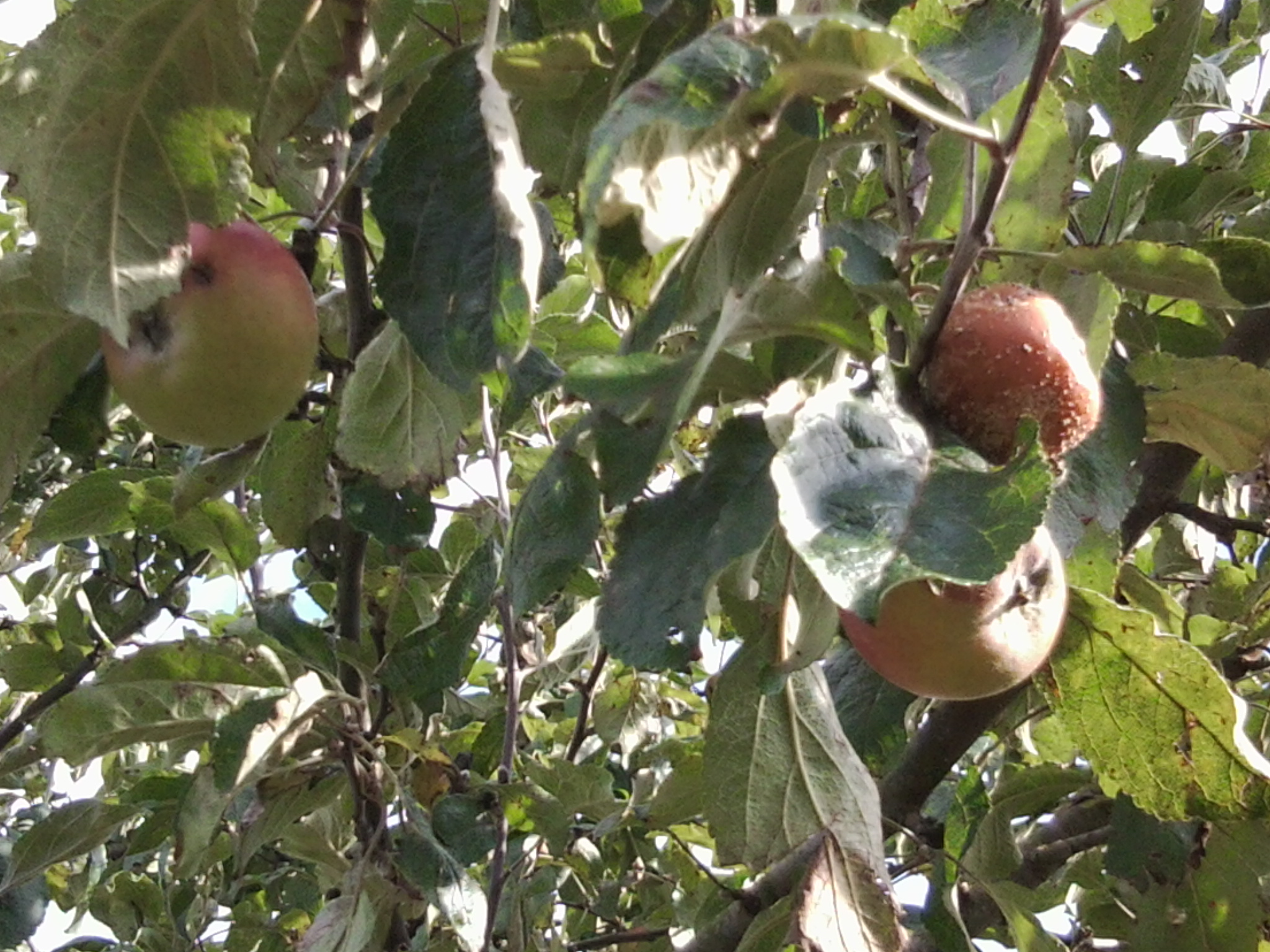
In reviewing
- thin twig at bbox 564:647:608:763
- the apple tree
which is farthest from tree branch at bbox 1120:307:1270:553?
thin twig at bbox 564:647:608:763

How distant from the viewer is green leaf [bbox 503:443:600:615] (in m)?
0.79

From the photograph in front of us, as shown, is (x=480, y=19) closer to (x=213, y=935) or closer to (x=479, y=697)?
(x=479, y=697)

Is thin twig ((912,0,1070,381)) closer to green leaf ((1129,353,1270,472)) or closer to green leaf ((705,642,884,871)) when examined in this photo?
green leaf ((1129,353,1270,472))

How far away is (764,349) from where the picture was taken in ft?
2.66

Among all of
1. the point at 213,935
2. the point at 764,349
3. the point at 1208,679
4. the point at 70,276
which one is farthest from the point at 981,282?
the point at 213,935

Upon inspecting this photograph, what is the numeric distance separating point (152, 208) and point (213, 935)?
1969mm

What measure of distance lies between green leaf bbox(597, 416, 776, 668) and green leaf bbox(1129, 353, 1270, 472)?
35cm

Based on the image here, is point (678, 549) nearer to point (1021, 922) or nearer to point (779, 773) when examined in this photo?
point (779, 773)

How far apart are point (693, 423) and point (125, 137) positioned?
42.9 inches

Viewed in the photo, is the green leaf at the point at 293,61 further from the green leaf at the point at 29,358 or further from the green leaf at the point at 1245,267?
the green leaf at the point at 1245,267

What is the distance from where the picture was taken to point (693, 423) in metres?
1.78

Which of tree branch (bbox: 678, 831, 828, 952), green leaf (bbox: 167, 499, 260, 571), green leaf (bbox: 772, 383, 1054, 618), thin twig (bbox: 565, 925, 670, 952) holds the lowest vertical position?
thin twig (bbox: 565, 925, 670, 952)

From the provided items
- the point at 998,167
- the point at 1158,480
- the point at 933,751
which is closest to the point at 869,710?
the point at 933,751

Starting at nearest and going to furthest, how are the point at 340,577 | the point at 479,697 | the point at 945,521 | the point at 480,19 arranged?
the point at 945,521 → the point at 480,19 → the point at 340,577 → the point at 479,697
